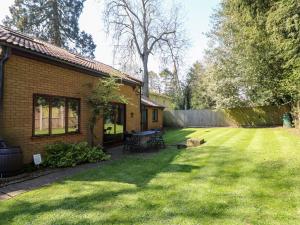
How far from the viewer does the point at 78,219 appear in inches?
166

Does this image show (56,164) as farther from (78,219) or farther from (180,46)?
(180,46)

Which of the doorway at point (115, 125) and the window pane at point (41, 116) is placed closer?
the window pane at point (41, 116)

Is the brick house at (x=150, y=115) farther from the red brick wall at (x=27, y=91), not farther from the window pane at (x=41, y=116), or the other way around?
the window pane at (x=41, y=116)

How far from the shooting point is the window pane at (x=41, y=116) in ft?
27.5

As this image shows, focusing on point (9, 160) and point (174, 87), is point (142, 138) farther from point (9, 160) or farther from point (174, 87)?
point (174, 87)

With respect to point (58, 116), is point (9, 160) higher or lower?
lower

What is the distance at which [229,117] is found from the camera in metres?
26.1

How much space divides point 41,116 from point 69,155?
1550 mm

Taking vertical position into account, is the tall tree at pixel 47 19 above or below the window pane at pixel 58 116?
above

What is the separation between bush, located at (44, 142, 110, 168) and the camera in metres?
8.19

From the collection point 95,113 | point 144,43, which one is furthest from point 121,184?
point 144,43

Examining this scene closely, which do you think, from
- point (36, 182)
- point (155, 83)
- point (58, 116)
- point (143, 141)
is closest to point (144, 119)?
point (143, 141)

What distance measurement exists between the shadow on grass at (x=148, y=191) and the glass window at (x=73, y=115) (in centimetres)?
248

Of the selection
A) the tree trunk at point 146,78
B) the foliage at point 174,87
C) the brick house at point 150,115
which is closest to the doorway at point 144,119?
the brick house at point 150,115
